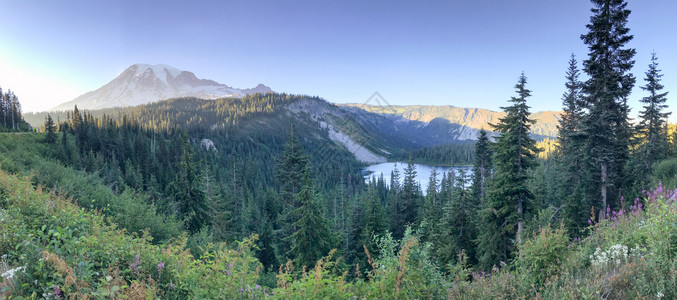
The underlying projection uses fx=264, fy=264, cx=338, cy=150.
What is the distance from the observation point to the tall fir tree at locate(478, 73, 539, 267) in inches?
578

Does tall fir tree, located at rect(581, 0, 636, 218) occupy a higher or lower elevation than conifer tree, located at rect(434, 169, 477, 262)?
higher

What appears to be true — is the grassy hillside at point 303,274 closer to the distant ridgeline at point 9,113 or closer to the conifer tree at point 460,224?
the conifer tree at point 460,224

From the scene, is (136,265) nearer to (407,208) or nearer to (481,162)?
(481,162)

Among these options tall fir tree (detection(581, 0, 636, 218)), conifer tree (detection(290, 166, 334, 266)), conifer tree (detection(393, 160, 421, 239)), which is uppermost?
tall fir tree (detection(581, 0, 636, 218))

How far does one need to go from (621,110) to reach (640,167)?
46.5ft

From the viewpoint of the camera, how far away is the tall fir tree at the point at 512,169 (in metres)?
14.7

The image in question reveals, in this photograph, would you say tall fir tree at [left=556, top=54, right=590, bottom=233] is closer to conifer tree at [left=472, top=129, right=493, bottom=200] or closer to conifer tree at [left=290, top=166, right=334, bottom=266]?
conifer tree at [left=472, top=129, right=493, bottom=200]

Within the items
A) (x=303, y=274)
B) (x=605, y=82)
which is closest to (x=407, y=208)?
(x=605, y=82)

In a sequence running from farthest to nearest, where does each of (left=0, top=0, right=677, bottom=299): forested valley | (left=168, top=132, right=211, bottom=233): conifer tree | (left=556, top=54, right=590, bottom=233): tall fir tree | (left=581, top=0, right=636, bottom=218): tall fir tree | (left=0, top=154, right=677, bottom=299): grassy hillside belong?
(left=168, top=132, right=211, bottom=233): conifer tree
(left=556, top=54, right=590, bottom=233): tall fir tree
(left=581, top=0, right=636, bottom=218): tall fir tree
(left=0, top=0, right=677, bottom=299): forested valley
(left=0, top=154, right=677, bottom=299): grassy hillside

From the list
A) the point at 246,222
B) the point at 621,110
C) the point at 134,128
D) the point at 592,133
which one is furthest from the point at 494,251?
the point at 134,128

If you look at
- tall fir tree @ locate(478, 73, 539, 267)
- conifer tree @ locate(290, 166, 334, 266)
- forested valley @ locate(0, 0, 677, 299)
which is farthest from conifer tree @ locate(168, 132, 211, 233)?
tall fir tree @ locate(478, 73, 539, 267)

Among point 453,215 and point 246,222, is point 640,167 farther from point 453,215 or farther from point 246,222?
point 246,222

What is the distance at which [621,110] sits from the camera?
1522cm

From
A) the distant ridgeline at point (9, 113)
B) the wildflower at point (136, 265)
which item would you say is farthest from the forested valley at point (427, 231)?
the distant ridgeline at point (9, 113)
